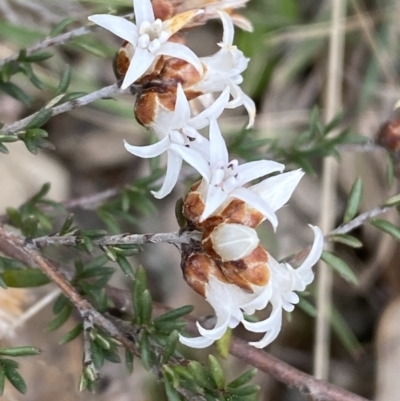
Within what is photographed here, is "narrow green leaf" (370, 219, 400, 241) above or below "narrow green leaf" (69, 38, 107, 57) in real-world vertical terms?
below

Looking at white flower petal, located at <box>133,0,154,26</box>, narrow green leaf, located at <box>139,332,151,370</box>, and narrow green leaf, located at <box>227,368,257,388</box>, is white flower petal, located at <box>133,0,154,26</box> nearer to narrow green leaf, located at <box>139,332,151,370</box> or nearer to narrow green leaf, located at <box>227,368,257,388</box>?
narrow green leaf, located at <box>139,332,151,370</box>

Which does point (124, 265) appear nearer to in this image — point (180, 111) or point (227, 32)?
point (180, 111)

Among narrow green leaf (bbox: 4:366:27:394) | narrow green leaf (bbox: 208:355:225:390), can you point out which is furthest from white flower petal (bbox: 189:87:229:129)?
narrow green leaf (bbox: 4:366:27:394)

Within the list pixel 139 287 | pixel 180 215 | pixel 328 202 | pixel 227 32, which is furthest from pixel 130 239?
pixel 328 202

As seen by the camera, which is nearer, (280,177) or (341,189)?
(280,177)

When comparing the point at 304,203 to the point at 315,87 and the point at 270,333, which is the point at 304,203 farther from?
the point at 270,333

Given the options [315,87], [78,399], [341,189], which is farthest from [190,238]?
[315,87]
